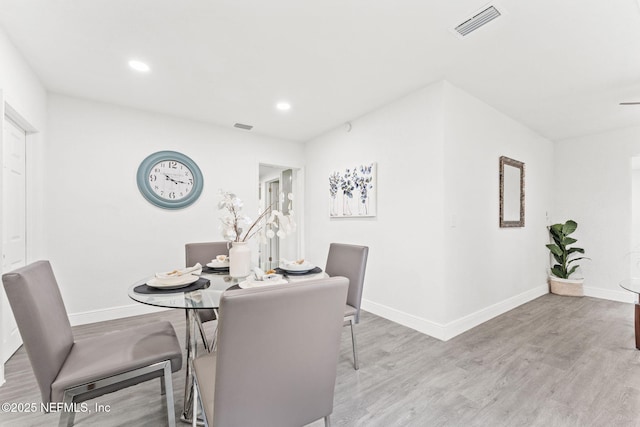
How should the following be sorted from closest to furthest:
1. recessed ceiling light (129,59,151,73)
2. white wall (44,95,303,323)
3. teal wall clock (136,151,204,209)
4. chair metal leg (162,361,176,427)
A: 1. chair metal leg (162,361,176,427)
2. recessed ceiling light (129,59,151,73)
3. white wall (44,95,303,323)
4. teal wall clock (136,151,204,209)

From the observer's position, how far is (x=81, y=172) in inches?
122

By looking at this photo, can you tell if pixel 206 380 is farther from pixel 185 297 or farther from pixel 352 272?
pixel 352 272

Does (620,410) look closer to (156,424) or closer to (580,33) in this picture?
(580,33)

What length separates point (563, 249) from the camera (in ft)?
14.0

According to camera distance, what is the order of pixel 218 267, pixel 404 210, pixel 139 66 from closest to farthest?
1. pixel 218 267
2. pixel 139 66
3. pixel 404 210

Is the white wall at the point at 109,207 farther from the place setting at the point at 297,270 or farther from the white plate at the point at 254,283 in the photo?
the white plate at the point at 254,283

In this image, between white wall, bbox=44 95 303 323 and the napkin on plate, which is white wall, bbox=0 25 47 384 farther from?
the napkin on plate

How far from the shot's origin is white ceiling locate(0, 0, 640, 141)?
5.91ft

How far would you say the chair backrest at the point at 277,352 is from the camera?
906 millimetres

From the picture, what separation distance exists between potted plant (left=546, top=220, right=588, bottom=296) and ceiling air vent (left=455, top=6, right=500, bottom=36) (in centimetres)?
382

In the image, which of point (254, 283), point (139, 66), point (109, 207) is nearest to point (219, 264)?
point (254, 283)

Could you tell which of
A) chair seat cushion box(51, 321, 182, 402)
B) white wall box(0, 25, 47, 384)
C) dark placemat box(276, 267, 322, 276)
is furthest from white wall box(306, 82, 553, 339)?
white wall box(0, 25, 47, 384)

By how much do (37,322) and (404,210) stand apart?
9.55 ft

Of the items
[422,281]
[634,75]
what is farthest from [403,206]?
[634,75]
